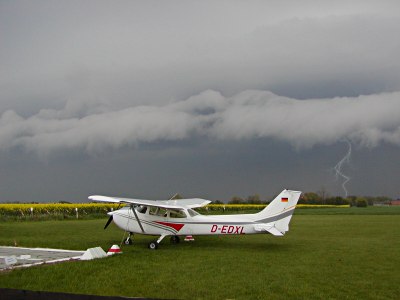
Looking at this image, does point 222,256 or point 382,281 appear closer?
point 382,281

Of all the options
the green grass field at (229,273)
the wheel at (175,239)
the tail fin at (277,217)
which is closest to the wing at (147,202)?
the wheel at (175,239)

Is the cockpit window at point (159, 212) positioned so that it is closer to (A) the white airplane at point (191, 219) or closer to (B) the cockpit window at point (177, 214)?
(A) the white airplane at point (191, 219)

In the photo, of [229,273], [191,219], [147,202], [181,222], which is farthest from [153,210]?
[229,273]

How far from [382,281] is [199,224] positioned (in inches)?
297

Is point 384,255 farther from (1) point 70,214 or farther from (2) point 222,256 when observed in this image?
(1) point 70,214

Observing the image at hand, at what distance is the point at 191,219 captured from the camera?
16828mm

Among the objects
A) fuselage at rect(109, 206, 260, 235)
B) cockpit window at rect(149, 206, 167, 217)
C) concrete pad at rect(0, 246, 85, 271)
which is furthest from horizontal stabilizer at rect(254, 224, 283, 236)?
concrete pad at rect(0, 246, 85, 271)

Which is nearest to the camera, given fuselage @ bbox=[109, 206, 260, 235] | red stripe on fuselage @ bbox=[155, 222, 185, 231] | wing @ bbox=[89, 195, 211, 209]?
fuselage @ bbox=[109, 206, 260, 235]

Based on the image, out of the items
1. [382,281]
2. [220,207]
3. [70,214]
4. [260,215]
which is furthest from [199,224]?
[220,207]

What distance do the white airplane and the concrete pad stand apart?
2.63 metres

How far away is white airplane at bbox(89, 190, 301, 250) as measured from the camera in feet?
53.0

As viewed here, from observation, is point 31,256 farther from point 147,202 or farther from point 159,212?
point 159,212

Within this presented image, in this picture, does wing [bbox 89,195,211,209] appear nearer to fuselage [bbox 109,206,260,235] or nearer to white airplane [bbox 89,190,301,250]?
white airplane [bbox 89,190,301,250]

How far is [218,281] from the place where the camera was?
10086mm
